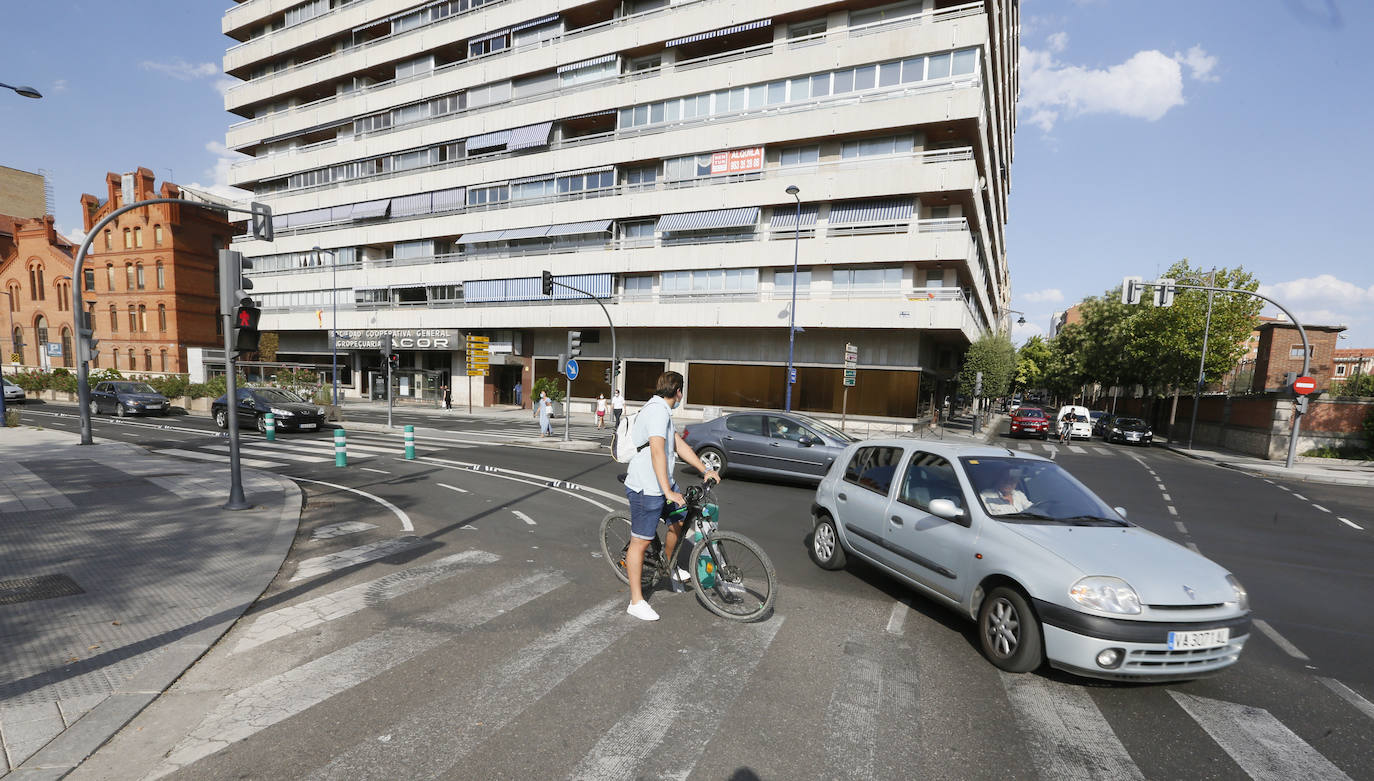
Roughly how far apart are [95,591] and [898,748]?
647 centimetres

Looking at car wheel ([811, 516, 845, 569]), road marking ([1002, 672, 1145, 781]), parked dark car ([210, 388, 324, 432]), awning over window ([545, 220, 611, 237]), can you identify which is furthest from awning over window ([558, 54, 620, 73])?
road marking ([1002, 672, 1145, 781])

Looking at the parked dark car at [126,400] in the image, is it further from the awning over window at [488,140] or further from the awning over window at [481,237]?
the awning over window at [488,140]

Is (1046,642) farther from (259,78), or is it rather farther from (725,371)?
(259,78)

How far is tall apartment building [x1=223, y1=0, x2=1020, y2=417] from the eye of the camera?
24.3 meters

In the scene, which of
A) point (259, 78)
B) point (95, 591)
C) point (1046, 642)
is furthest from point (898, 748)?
point (259, 78)

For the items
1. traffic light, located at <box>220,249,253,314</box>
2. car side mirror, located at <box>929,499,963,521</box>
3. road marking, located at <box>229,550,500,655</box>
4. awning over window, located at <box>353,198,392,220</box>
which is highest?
awning over window, located at <box>353,198,392,220</box>

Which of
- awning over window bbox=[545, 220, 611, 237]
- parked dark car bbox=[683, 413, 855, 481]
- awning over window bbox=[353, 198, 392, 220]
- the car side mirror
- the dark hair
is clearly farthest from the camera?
awning over window bbox=[353, 198, 392, 220]

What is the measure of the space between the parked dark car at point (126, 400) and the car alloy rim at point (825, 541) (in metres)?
28.6

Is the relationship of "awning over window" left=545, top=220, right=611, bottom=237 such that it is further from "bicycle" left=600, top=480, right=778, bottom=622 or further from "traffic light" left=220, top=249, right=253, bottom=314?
"bicycle" left=600, top=480, right=778, bottom=622

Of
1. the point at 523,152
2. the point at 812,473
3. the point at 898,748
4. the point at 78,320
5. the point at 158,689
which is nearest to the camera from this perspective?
the point at 898,748

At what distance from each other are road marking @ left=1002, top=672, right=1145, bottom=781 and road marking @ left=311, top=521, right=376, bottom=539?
23.7 ft

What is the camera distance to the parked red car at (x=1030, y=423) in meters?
29.0

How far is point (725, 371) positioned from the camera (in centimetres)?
2950

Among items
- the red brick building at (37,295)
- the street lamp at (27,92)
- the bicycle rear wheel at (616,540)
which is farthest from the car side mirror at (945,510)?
the red brick building at (37,295)
